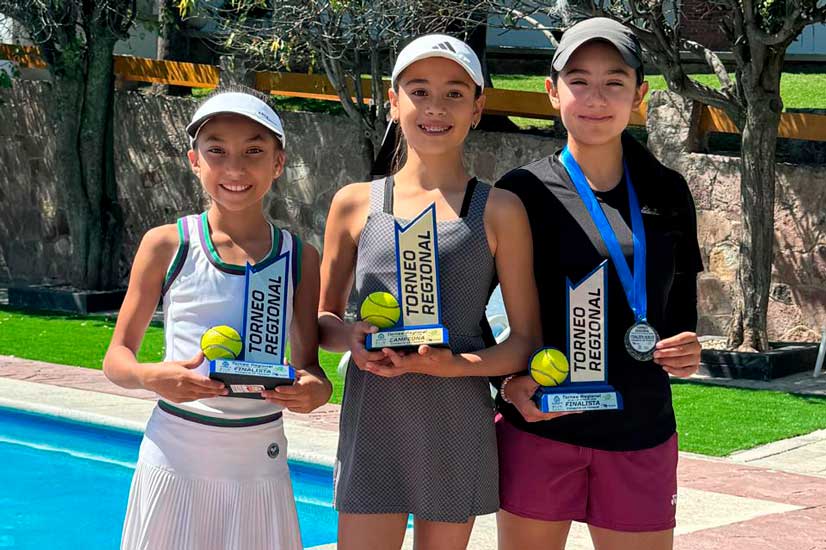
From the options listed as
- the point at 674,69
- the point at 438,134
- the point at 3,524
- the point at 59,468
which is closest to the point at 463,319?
the point at 438,134

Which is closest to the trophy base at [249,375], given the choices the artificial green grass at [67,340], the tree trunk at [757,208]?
the artificial green grass at [67,340]

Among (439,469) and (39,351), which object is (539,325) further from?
(39,351)

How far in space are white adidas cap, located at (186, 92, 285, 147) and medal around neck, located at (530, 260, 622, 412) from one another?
804 millimetres

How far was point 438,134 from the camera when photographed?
3.04m

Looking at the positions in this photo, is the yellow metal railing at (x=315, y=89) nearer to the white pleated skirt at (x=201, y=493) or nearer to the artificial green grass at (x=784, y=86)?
the artificial green grass at (x=784, y=86)

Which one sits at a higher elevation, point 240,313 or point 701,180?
point 701,180

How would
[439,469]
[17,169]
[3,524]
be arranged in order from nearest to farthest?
[439,469], [3,524], [17,169]

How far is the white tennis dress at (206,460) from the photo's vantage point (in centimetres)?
300

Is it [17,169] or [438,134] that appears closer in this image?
[438,134]

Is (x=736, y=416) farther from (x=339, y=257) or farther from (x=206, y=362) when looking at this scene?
(x=206, y=362)

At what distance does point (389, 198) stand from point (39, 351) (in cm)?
738

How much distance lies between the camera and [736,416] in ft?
25.2

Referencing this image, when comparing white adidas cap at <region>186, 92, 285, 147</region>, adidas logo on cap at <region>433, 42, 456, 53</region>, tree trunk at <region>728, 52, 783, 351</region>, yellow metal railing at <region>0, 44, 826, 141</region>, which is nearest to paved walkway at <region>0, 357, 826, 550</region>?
tree trunk at <region>728, 52, 783, 351</region>

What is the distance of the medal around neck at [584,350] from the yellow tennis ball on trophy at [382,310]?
0.33 m
